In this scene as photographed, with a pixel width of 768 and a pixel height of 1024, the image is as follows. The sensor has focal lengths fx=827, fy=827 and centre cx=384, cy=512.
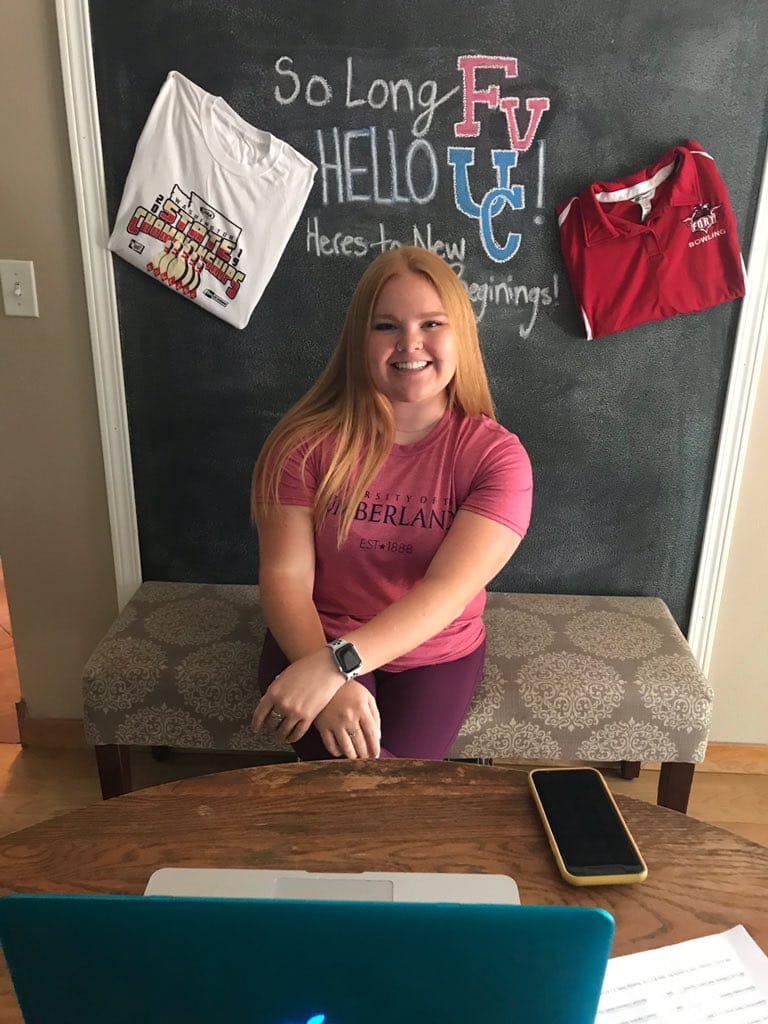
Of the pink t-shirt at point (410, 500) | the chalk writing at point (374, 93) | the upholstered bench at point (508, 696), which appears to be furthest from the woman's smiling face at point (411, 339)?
the upholstered bench at point (508, 696)

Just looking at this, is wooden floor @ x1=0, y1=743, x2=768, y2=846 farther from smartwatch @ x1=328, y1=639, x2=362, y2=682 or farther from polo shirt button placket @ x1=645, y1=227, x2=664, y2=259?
polo shirt button placket @ x1=645, y1=227, x2=664, y2=259

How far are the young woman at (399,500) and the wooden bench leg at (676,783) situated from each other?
0.52 meters

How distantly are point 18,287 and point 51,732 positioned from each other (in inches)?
44.6

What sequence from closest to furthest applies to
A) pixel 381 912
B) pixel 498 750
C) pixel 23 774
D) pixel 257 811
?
pixel 381 912, pixel 257 811, pixel 498 750, pixel 23 774

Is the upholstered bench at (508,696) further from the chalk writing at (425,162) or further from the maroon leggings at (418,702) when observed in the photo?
the chalk writing at (425,162)

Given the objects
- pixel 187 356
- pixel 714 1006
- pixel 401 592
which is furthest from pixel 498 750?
pixel 187 356

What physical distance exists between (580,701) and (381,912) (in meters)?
1.26

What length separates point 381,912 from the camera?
1.56ft

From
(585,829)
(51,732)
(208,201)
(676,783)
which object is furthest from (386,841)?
(51,732)

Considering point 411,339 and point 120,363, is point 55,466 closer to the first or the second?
point 120,363

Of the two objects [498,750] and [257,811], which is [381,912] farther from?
[498,750]

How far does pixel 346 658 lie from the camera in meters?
1.26

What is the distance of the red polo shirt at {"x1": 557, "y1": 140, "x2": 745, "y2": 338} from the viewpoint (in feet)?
5.60

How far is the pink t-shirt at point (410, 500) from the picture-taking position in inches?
57.9
